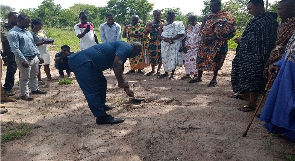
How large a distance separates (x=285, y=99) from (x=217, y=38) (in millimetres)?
2581

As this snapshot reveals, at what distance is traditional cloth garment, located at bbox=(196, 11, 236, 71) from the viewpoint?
4.68m

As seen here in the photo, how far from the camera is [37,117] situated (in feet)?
12.2

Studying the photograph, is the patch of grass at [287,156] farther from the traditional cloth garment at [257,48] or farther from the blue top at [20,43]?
the blue top at [20,43]

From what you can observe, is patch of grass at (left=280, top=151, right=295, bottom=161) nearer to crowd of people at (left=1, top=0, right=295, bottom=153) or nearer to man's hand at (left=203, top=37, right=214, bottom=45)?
crowd of people at (left=1, top=0, right=295, bottom=153)

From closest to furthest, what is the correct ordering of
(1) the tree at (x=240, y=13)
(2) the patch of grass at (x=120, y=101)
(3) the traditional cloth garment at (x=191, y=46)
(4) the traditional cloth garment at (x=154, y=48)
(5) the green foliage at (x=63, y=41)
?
(2) the patch of grass at (x=120, y=101)
(3) the traditional cloth garment at (x=191, y=46)
(4) the traditional cloth garment at (x=154, y=48)
(5) the green foliage at (x=63, y=41)
(1) the tree at (x=240, y=13)

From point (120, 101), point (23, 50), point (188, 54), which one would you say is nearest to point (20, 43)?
point (23, 50)

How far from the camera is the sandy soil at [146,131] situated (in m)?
2.56

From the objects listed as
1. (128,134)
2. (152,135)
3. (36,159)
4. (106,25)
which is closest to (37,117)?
(36,159)

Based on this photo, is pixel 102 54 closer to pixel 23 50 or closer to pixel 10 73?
pixel 23 50

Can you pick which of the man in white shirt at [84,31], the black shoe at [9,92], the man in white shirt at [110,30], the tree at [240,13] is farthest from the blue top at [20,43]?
the tree at [240,13]

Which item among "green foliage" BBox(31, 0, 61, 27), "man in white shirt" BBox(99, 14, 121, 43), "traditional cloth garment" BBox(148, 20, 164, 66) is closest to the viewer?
"traditional cloth garment" BBox(148, 20, 164, 66)

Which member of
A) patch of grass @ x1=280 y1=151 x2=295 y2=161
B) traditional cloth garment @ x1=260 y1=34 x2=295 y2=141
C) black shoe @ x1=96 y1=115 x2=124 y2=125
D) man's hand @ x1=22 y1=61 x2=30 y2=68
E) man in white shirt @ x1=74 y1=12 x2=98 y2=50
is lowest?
patch of grass @ x1=280 y1=151 x2=295 y2=161

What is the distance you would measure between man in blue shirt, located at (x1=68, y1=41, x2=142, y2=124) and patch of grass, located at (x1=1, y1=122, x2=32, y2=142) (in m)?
0.87

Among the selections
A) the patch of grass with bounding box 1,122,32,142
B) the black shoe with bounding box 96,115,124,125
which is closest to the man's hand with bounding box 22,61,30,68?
the patch of grass with bounding box 1,122,32,142
